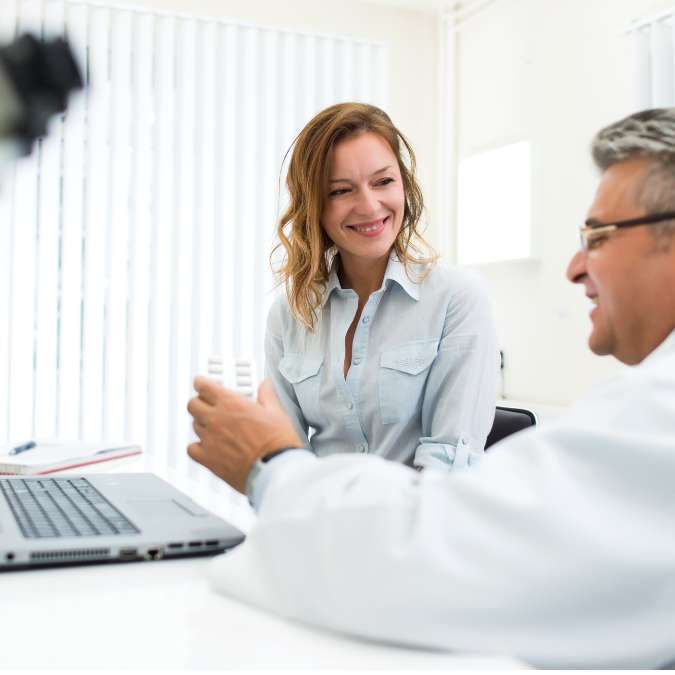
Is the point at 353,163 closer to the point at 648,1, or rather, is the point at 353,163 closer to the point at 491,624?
the point at 491,624

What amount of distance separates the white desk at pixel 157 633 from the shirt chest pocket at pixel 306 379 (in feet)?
2.92

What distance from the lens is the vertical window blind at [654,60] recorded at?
9.22 ft

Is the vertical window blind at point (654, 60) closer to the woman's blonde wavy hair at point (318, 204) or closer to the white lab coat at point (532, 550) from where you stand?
the woman's blonde wavy hair at point (318, 204)

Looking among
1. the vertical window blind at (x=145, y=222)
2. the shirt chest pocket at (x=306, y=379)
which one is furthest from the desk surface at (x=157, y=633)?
the vertical window blind at (x=145, y=222)

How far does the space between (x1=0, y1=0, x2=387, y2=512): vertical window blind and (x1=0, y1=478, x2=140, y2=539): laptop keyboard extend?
2361 mm

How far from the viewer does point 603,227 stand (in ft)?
2.74

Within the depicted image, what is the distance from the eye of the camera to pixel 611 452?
649mm

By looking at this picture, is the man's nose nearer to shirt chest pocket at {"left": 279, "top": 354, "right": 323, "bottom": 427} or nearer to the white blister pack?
the white blister pack

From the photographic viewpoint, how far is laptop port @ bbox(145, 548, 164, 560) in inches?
36.4

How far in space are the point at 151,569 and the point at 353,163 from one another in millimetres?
1110

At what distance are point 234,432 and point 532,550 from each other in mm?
382

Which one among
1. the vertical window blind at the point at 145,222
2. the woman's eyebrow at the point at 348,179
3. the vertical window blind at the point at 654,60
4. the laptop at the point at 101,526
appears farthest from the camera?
the vertical window blind at the point at 145,222

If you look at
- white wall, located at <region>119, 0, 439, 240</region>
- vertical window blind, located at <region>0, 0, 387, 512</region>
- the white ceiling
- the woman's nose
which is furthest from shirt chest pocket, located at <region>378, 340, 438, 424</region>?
the white ceiling

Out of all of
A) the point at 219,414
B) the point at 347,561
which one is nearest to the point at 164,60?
the point at 219,414
